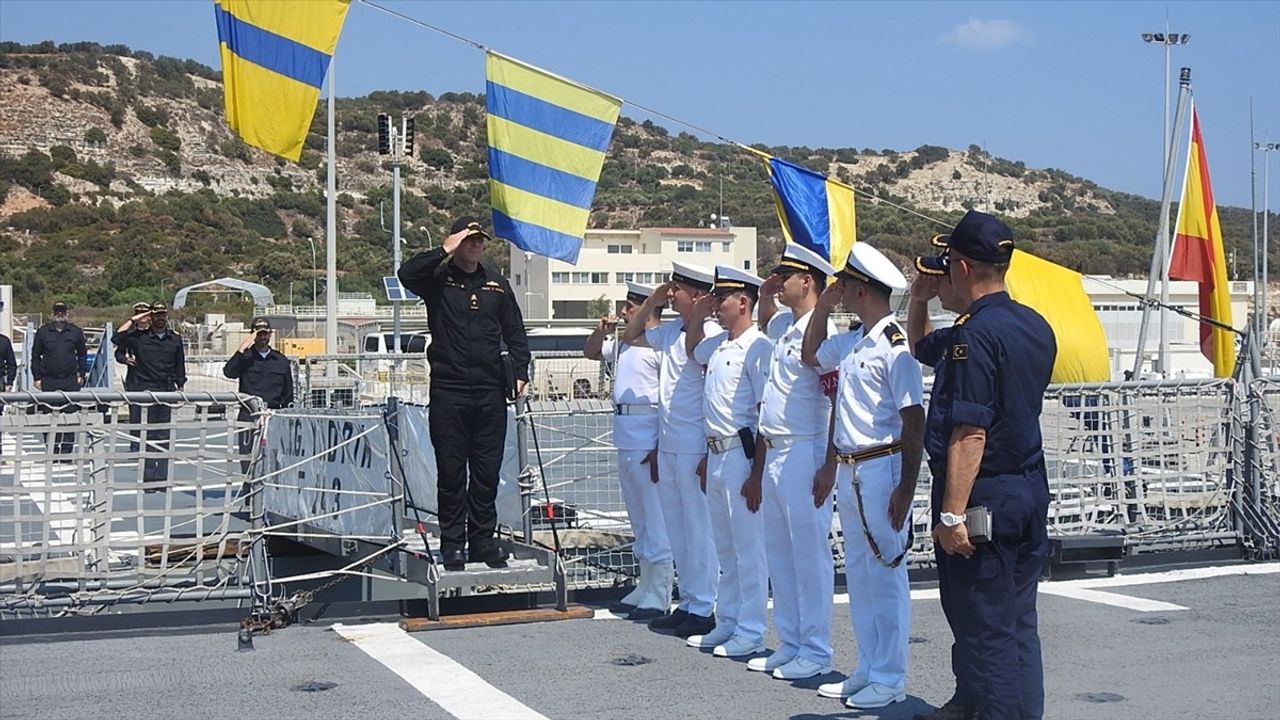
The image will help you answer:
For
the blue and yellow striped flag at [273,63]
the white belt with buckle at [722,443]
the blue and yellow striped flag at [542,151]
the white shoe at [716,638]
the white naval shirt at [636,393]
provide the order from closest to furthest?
1. the white belt with buckle at [722,443]
2. the white shoe at [716,638]
3. the white naval shirt at [636,393]
4. the blue and yellow striped flag at [273,63]
5. the blue and yellow striped flag at [542,151]

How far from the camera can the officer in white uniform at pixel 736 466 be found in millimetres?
7609

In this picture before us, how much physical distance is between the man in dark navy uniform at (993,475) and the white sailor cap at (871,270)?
1.30 metres

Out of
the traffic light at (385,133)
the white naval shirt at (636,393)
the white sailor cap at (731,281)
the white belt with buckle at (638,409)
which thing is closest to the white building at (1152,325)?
the traffic light at (385,133)

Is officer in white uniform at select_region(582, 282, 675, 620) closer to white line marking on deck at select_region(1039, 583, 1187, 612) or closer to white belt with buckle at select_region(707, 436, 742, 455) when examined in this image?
white belt with buckle at select_region(707, 436, 742, 455)

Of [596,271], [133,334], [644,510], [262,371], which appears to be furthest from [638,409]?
[596,271]

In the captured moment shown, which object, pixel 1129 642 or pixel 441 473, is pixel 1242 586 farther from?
pixel 441 473

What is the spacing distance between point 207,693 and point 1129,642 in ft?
16.5

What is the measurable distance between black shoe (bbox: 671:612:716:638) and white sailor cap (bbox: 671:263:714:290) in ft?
6.40

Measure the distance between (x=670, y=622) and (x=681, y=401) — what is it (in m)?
1.34

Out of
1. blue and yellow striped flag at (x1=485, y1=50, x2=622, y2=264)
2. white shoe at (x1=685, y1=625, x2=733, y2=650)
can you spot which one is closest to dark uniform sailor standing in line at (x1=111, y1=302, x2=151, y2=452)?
blue and yellow striped flag at (x1=485, y1=50, x2=622, y2=264)

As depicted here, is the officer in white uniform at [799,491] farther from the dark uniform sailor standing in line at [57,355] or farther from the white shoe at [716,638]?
the dark uniform sailor standing in line at [57,355]

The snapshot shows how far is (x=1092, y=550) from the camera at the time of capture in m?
10.5

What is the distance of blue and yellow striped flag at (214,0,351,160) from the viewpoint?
9977 mm

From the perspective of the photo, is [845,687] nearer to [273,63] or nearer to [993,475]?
[993,475]
